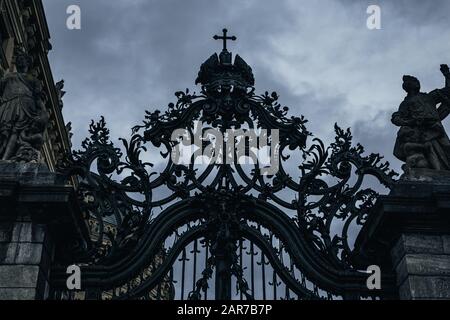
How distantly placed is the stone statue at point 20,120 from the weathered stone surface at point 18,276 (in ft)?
6.56

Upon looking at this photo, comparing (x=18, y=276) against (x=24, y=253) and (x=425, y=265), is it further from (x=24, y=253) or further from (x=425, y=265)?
Result: (x=425, y=265)

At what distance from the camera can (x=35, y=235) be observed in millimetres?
10609

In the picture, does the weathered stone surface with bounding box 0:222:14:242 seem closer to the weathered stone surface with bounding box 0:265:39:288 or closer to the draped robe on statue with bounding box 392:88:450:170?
the weathered stone surface with bounding box 0:265:39:288

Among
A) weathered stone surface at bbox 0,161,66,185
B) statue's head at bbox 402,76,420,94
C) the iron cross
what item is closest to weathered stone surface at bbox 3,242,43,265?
weathered stone surface at bbox 0,161,66,185

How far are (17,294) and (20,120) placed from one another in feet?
10.3

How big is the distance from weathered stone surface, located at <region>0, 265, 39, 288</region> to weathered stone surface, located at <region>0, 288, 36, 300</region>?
0.06 meters

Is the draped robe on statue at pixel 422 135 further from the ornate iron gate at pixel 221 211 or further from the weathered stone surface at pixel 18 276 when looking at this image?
the weathered stone surface at pixel 18 276

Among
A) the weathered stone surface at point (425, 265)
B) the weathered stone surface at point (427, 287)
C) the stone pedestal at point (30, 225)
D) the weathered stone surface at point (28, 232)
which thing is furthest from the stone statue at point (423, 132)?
the weathered stone surface at point (28, 232)

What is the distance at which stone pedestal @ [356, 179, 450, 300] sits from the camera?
1031cm

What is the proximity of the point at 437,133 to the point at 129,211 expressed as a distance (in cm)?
557

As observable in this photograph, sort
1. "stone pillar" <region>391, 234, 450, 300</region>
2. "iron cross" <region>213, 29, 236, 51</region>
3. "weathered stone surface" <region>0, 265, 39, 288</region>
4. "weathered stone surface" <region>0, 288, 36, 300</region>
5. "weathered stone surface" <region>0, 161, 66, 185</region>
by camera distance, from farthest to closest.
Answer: "iron cross" <region>213, 29, 236, 51</region> < "weathered stone surface" <region>0, 161, 66, 185</region> < "stone pillar" <region>391, 234, 450, 300</region> < "weathered stone surface" <region>0, 265, 39, 288</region> < "weathered stone surface" <region>0, 288, 36, 300</region>

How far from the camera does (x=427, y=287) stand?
10250mm

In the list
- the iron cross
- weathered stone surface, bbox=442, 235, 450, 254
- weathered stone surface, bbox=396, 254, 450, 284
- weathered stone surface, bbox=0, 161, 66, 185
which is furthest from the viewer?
the iron cross

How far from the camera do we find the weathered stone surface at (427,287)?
33.3 feet
